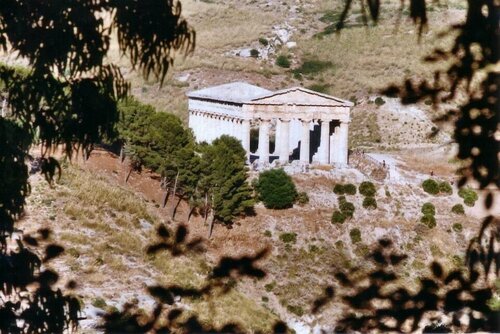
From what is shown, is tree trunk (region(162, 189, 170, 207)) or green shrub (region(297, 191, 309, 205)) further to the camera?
green shrub (region(297, 191, 309, 205))


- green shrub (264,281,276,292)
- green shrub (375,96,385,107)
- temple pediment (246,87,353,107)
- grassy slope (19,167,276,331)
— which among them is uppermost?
temple pediment (246,87,353,107)

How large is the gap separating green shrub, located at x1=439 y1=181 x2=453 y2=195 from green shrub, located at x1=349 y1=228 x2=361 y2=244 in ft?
23.1

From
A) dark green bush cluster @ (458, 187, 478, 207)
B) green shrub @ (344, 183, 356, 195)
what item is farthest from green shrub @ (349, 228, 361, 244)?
dark green bush cluster @ (458, 187, 478, 207)

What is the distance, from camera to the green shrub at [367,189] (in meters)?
47.4

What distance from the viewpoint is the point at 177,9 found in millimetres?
6754

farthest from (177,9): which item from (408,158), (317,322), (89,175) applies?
(408,158)

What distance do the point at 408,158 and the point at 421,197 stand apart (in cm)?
1208

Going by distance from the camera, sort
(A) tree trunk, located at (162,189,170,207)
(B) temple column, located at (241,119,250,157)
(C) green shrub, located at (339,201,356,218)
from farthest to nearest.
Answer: (B) temple column, located at (241,119,250,157) < (C) green shrub, located at (339,201,356,218) < (A) tree trunk, located at (162,189,170,207)

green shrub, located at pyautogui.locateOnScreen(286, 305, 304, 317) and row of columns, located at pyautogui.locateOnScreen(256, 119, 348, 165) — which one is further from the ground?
row of columns, located at pyautogui.locateOnScreen(256, 119, 348, 165)

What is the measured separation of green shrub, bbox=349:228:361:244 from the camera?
141ft

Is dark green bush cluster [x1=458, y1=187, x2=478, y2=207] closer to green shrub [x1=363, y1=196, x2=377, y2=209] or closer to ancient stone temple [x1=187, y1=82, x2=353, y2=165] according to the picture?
green shrub [x1=363, y1=196, x2=377, y2=209]

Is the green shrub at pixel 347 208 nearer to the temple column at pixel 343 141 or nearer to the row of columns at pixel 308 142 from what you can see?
the row of columns at pixel 308 142

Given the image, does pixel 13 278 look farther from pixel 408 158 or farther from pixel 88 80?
pixel 408 158

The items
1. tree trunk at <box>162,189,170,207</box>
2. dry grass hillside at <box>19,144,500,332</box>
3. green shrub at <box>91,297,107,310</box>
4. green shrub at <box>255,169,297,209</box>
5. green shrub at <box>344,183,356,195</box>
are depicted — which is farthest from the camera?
green shrub at <box>344,183,356,195</box>
